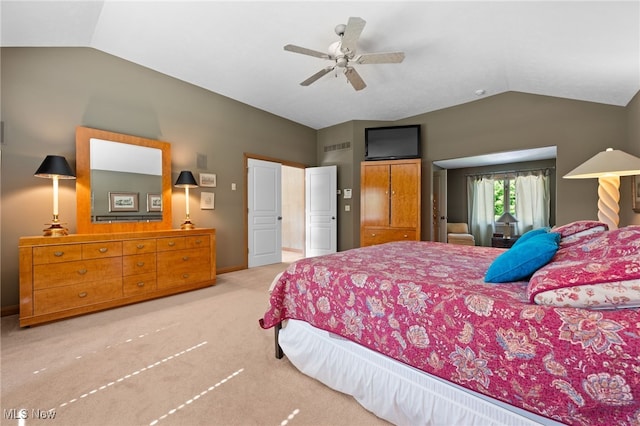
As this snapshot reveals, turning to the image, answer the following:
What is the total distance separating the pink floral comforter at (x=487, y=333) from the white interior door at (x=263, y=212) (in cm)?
332

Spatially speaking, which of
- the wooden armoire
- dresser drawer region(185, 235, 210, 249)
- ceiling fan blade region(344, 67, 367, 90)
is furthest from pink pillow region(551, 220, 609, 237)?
dresser drawer region(185, 235, 210, 249)

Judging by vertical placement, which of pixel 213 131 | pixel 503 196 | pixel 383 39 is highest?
pixel 383 39

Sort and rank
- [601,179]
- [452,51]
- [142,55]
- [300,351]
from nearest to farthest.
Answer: [300,351] < [601,179] < [452,51] < [142,55]

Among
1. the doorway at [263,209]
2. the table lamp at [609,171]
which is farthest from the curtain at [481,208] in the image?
the doorway at [263,209]

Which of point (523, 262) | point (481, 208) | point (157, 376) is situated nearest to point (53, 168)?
point (157, 376)

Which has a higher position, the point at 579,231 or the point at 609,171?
the point at 609,171

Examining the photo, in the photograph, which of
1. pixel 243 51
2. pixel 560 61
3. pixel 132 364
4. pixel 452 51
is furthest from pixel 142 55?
pixel 560 61

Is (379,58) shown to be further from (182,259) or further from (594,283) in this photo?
(182,259)

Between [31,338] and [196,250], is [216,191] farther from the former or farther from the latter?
[31,338]

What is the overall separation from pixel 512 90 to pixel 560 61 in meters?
1.29

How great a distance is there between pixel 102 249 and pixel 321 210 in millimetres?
3797

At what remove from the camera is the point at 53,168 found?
2.61 metres

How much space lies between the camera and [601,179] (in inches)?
103

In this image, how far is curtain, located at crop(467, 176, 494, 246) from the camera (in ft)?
21.1
